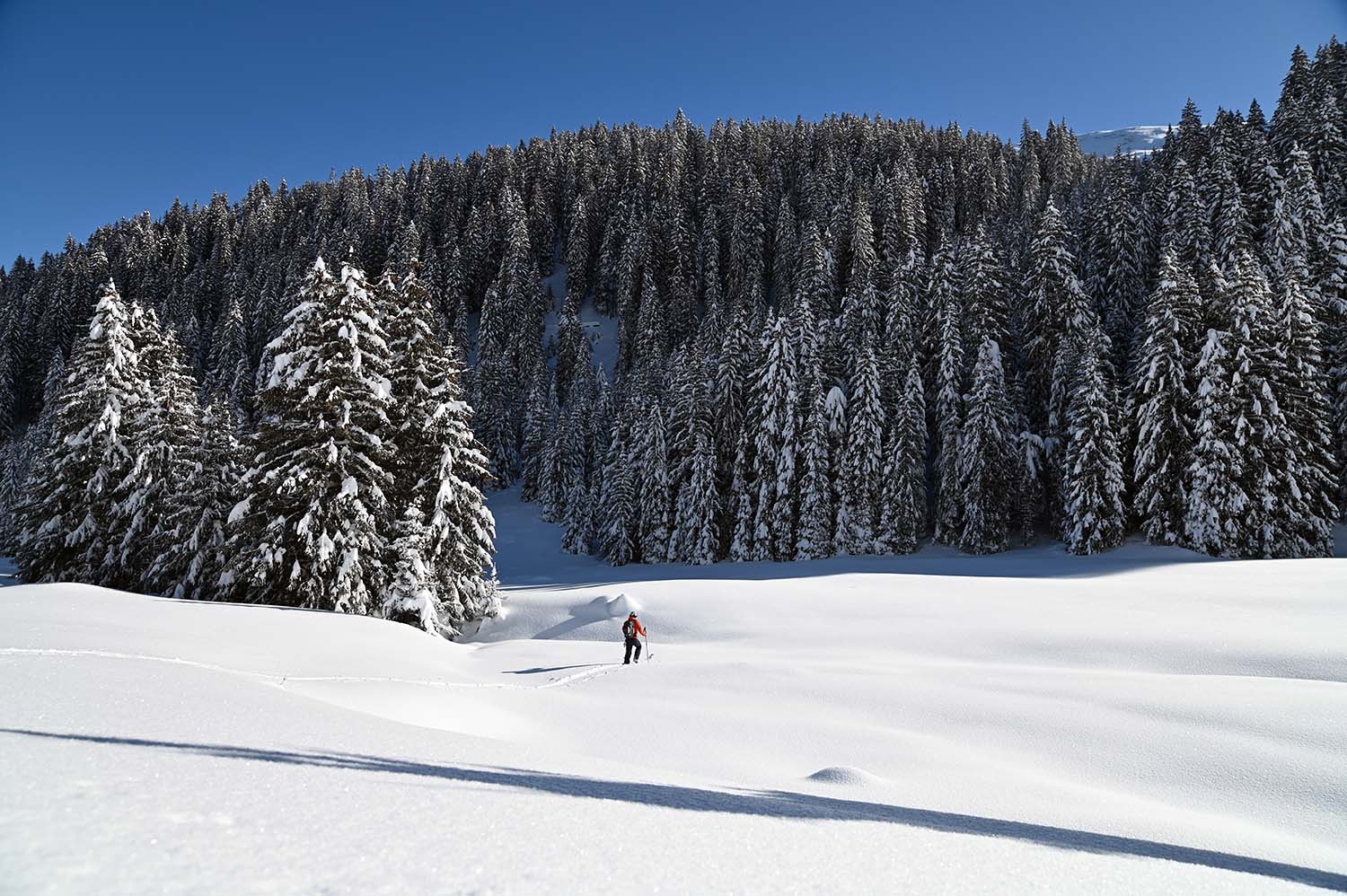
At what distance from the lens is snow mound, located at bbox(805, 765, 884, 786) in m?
7.56

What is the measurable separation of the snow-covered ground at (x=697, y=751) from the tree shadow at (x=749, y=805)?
5cm

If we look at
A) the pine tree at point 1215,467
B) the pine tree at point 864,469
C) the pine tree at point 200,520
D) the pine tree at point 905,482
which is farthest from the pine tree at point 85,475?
the pine tree at point 1215,467

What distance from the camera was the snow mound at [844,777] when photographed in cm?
756

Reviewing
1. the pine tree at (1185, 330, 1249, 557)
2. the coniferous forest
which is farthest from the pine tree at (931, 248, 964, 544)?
the pine tree at (1185, 330, 1249, 557)

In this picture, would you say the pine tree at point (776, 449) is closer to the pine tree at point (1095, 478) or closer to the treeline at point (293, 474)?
the pine tree at point (1095, 478)

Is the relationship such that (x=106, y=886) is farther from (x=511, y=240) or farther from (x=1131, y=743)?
(x=511, y=240)

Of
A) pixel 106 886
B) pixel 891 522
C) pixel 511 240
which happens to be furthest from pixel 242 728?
pixel 511 240

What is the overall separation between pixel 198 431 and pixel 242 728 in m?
26.2

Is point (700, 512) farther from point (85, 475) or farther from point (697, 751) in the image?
point (697, 751)

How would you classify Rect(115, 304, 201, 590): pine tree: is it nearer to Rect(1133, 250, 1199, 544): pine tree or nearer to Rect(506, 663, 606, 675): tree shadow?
Rect(506, 663, 606, 675): tree shadow

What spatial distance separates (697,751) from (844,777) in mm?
2438

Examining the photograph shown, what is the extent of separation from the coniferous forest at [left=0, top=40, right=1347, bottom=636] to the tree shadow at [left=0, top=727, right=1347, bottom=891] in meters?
16.3

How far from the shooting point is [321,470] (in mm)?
20547

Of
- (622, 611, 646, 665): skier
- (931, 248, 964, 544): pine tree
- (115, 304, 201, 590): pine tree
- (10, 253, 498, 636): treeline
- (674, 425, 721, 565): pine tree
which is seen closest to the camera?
(622, 611, 646, 665): skier
